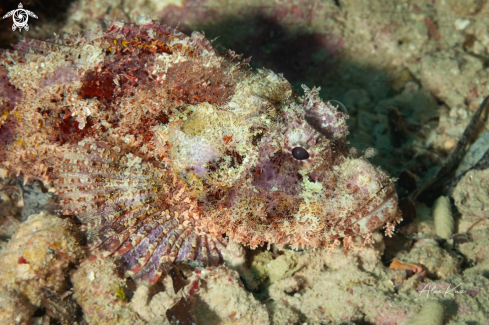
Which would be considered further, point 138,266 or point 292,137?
point 138,266

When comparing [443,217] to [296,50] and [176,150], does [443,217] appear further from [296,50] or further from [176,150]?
[296,50]

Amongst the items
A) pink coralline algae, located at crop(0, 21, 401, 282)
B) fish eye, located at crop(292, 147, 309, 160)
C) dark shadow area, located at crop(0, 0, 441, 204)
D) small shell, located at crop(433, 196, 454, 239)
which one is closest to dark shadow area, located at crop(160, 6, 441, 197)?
dark shadow area, located at crop(0, 0, 441, 204)

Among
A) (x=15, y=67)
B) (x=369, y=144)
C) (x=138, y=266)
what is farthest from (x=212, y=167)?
(x=369, y=144)

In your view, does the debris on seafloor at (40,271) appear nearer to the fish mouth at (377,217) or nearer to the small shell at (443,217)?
the fish mouth at (377,217)

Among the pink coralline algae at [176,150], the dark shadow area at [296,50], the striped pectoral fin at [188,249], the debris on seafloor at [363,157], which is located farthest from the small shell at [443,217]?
the striped pectoral fin at [188,249]

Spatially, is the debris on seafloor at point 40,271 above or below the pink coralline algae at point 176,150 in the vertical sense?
below

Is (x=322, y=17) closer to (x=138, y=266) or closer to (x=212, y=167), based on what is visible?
(x=212, y=167)

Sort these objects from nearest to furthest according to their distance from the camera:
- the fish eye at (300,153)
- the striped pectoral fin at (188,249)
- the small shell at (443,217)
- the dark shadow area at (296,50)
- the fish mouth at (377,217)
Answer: the fish eye at (300,153)
the fish mouth at (377,217)
the striped pectoral fin at (188,249)
the small shell at (443,217)
the dark shadow area at (296,50)

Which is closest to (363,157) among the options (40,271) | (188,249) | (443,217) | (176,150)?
(443,217)
